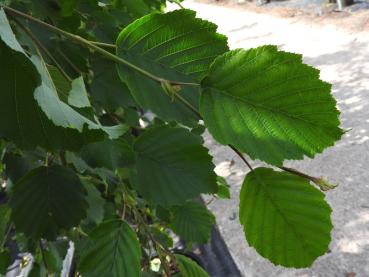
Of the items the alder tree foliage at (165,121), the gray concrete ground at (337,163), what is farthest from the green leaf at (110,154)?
the gray concrete ground at (337,163)

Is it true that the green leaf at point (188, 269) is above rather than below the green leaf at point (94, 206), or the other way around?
below

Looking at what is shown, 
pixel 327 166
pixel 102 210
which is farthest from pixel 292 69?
pixel 327 166

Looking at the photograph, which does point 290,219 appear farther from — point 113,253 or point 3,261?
point 3,261

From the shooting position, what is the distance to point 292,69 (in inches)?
17.5

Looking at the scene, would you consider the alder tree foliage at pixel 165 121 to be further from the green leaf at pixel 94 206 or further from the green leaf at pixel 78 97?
the green leaf at pixel 94 206

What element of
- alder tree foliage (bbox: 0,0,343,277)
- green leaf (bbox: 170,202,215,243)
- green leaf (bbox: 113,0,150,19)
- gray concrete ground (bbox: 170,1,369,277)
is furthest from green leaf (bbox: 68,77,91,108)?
gray concrete ground (bbox: 170,1,369,277)

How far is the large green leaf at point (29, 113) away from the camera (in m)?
0.42

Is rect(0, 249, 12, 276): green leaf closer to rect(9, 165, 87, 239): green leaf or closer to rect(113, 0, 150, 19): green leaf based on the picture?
rect(9, 165, 87, 239): green leaf

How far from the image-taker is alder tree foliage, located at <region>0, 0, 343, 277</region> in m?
0.44

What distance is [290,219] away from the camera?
0.49m

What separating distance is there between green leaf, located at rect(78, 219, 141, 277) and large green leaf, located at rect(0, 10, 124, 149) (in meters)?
0.28

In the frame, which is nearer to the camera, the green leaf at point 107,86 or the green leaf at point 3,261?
the green leaf at point 107,86

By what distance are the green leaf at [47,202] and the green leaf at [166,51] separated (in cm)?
33

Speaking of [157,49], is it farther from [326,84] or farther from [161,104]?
[326,84]
